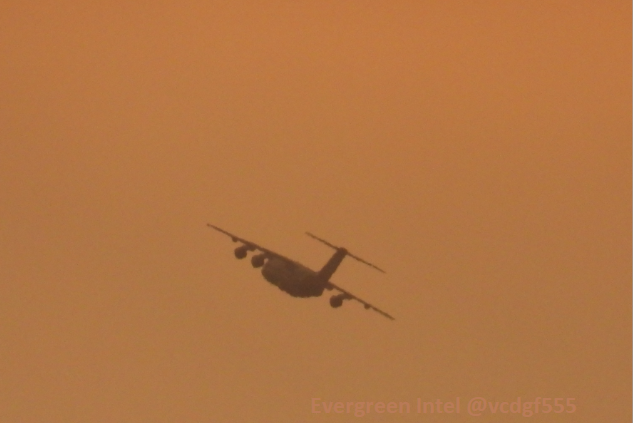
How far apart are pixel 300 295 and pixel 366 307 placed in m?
2.73

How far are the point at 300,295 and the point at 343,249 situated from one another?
2505 mm

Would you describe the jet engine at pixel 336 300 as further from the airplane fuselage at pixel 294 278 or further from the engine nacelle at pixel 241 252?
the engine nacelle at pixel 241 252

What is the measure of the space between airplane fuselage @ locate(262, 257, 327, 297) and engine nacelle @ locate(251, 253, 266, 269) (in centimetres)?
57

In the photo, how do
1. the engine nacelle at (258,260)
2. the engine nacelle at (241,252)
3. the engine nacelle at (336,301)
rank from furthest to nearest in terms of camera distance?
the engine nacelle at (241,252) < the engine nacelle at (258,260) < the engine nacelle at (336,301)

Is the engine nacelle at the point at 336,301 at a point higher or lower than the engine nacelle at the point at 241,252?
lower

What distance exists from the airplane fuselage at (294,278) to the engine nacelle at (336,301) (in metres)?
0.63

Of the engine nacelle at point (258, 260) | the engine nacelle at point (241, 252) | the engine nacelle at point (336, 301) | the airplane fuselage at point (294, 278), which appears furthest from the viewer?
the engine nacelle at point (241, 252)

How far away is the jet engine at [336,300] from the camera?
71.4 meters

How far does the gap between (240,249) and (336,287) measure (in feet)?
14.4

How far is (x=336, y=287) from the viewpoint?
7144 centimetres

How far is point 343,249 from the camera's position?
71.1 metres

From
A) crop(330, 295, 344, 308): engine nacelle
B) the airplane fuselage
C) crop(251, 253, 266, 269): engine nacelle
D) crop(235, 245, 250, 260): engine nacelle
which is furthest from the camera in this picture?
crop(235, 245, 250, 260): engine nacelle

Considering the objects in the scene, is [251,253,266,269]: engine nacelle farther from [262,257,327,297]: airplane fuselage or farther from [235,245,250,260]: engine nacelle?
[235,245,250,260]: engine nacelle

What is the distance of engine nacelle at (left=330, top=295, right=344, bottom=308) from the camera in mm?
71438
